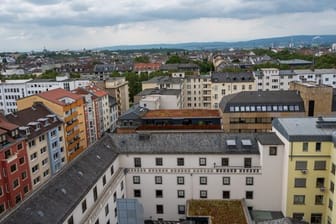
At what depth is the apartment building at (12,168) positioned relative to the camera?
40.2m

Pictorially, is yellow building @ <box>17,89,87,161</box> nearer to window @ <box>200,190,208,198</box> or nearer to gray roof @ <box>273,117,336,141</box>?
window @ <box>200,190,208,198</box>

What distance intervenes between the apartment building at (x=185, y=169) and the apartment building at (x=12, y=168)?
1243cm

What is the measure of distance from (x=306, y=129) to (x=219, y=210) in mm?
14511

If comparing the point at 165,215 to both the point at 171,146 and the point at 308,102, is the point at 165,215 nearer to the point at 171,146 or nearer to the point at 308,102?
the point at 171,146

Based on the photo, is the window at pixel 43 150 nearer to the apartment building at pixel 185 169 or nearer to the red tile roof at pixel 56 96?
the red tile roof at pixel 56 96

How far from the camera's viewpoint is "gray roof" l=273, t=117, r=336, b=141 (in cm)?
3519

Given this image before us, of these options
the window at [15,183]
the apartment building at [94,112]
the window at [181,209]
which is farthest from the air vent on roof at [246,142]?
the apartment building at [94,112]

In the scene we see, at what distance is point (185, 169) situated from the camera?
1592 inches

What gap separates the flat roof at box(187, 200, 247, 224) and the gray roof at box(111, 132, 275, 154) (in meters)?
6.61

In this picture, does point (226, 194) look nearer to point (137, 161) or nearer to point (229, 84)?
point (137, 161)

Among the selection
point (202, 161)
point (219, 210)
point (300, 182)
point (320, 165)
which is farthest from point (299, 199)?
point (202, 161)

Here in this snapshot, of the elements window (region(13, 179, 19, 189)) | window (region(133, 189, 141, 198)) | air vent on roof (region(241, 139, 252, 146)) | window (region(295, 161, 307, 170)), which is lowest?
window (region(133, 189, 141, 198))

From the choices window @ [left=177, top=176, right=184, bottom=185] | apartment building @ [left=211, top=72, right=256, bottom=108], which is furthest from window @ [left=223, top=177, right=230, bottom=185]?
apartment building @ [left=211, top=72, right=256, bottom=108]

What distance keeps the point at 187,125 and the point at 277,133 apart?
22.9 meters
